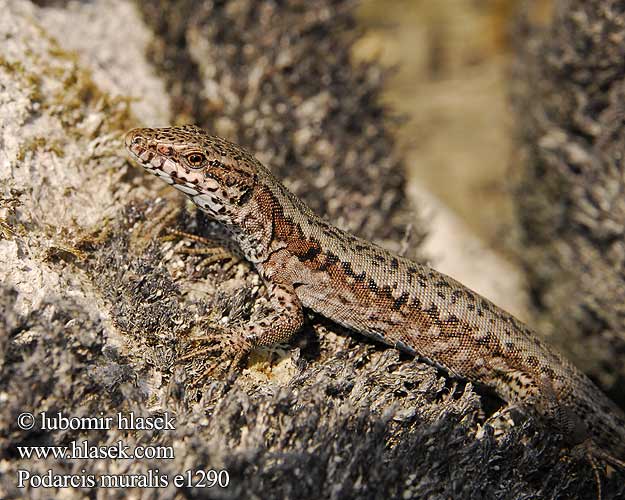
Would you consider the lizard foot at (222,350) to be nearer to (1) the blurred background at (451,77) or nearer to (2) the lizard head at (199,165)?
(2) the lizard head at (199,165)

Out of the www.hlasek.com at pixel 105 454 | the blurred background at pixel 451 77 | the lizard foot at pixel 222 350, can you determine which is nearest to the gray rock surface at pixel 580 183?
the blurred background at pixel 451 77

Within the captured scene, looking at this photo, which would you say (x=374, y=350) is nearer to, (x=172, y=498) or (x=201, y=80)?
(x=172, y=498)

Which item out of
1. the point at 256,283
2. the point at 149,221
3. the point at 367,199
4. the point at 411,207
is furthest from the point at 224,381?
the point at 411,207

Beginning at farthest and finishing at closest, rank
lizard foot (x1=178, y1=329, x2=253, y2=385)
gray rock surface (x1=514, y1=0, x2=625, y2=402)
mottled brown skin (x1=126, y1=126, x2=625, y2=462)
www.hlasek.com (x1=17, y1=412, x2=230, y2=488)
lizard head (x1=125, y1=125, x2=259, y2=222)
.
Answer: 1. gray rock surface (x1=514, y1=0, x2=625, y2=402)
2. mottled brown skin (x1=126, y1=126, x2=625, y2=462)
3. lizard head (x1=125, y1=125, x2=259, y2=222)
4. lizard foot (x1=178, y1=329, x2=253, y2=385)
5. www.hlasek.com (x1=17, y1=412, x2=230, y2=488)

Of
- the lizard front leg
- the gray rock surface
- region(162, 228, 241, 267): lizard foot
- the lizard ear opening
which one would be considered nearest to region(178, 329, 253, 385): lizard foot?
the lizard front leg

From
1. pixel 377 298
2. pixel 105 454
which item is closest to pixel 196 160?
pixel 377 298

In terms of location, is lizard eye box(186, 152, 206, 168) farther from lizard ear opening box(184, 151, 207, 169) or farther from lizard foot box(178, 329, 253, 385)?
lizard foot box(178, 329, 253, 385)

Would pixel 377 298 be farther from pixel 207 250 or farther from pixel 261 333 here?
pixel 207 250
